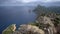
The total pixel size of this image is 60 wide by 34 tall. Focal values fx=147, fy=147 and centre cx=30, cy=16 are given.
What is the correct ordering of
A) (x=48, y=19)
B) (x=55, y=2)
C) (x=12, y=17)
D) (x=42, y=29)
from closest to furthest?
(x=42, y=29), (x=48, y=19), (x=12, y=17), (x=55, y=2)

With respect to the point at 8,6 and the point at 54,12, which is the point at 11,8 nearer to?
the point at 8,6

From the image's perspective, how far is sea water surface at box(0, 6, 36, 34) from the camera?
14.8 ft

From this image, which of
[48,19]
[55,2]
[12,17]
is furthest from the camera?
[55,2]

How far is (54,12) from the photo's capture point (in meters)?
4.61

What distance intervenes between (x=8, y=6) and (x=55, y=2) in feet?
5.00

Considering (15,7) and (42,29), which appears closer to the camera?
(42,29)

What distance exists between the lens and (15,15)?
15.0ft

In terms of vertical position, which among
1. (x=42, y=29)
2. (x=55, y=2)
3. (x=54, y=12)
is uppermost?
(x=55, y=2)

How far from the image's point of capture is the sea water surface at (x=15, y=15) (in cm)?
450

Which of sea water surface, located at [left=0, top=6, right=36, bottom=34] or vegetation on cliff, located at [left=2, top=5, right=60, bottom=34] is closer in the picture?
vegetation on cliff, located at [left=2, top=5, right=60, bottom=34]

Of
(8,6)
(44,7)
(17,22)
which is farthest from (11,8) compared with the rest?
(44,7)

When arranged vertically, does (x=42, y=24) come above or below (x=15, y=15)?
below

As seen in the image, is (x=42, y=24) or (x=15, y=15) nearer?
(x=42, y=24)

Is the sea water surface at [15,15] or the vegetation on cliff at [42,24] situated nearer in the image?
the vegetation on cliff at [42,24]
